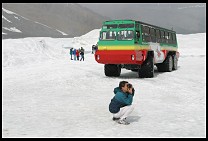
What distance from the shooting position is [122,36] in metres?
16.2

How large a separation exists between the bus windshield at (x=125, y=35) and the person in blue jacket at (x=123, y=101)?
797 centimetres

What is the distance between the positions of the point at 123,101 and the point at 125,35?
8.40 metres

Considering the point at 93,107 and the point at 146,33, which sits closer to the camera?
the point at 93,107

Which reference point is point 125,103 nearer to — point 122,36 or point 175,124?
point 175,124

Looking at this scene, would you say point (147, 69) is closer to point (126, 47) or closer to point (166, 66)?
point (126, 47)

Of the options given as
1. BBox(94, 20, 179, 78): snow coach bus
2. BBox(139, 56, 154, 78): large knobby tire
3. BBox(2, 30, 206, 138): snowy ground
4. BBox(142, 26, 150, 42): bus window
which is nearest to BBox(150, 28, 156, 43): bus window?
BBox(94, 20, 179, 78): snow coach bus

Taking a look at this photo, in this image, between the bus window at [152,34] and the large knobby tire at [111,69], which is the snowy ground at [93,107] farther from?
the bus window at [152,34]

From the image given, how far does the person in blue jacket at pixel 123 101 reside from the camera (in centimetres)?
812

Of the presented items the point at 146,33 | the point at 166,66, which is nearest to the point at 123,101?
the point at 146,33

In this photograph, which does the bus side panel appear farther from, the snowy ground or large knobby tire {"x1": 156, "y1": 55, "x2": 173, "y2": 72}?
large knobby tire {"x1": 156, "y1": 55, "x2": 173, "y2": 72}

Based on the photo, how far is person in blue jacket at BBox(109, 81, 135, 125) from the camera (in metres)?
8.12

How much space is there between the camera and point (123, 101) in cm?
812

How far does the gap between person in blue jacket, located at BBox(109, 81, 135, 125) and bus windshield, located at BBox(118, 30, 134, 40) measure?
7.97 meters

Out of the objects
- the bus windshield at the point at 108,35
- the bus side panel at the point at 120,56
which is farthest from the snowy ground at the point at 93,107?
the bus windshield at the point at 108,35
